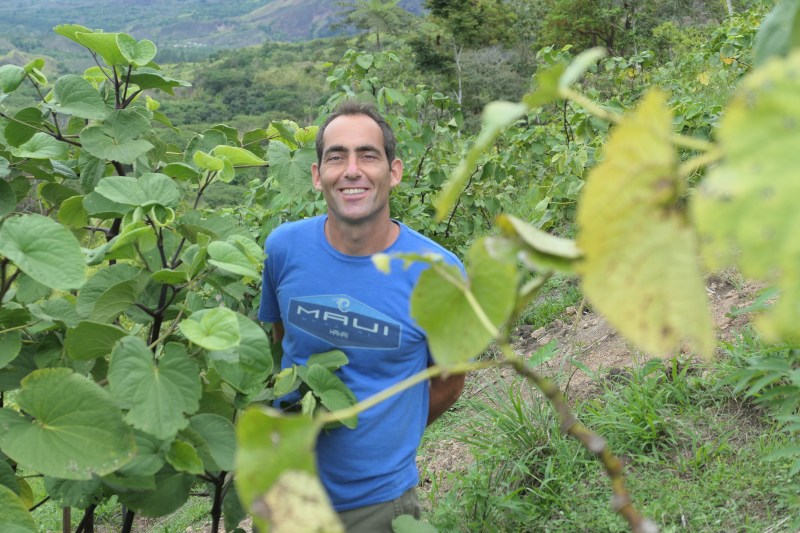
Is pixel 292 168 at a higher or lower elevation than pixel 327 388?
higher

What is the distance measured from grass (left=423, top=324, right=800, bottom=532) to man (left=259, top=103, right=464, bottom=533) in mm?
506

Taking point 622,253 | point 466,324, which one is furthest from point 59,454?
point 622,253

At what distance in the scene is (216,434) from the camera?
125 centimetres

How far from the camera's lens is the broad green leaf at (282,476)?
1.18ft

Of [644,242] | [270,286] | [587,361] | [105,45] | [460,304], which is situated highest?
[644,242]

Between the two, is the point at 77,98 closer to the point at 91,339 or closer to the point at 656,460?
the point at 91,339

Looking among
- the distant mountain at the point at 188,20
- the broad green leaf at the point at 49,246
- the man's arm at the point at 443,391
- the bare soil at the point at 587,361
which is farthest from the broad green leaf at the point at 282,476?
the distant mountain at the point at 188,20

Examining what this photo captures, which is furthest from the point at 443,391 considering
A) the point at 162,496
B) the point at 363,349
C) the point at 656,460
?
the point at 162,496

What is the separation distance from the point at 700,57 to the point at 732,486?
5.91 m

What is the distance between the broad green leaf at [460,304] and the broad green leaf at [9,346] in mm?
1000

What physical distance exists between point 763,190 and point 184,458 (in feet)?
3.49

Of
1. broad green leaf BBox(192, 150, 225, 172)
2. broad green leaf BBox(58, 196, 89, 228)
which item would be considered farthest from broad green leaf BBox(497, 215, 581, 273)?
broad green leaf BBox(58, 196, 89, 228)

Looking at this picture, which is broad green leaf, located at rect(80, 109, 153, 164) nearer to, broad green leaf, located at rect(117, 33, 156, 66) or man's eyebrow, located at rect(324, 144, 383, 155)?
broad green leaf, located at rect(117, 33, 156, 66)

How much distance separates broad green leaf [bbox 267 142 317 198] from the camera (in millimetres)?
1982
